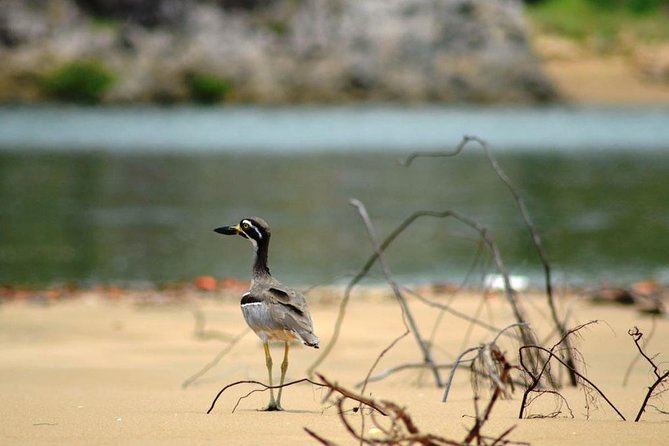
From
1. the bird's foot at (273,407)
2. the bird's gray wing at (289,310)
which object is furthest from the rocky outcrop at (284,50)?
the bird's foot at (273,407)

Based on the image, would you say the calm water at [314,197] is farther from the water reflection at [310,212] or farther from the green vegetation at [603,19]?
the green vegetation at [603,19]

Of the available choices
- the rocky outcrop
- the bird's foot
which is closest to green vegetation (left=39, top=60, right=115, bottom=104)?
the rocky outcrop

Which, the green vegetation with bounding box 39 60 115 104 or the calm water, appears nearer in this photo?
the calm water

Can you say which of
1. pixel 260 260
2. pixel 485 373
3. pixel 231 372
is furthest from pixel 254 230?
pixel 231 372

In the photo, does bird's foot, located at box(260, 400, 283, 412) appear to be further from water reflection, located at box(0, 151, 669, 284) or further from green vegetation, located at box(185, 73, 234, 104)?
green vegetation, located at box(185, 73, 234, 104)

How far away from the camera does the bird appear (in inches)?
227

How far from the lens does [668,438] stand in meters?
4.93

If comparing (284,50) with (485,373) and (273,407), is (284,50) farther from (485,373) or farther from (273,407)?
(273,407)

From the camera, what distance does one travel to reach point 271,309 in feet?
19.1

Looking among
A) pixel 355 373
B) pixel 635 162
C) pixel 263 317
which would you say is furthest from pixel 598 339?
pixel 635 162

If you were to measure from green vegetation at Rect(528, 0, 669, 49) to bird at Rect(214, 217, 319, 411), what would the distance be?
87.4 m

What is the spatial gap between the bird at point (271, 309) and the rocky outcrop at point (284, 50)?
247 ft

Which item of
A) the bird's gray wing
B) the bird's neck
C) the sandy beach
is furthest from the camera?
the bird's neck

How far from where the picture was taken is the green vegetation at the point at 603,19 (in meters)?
94.3
